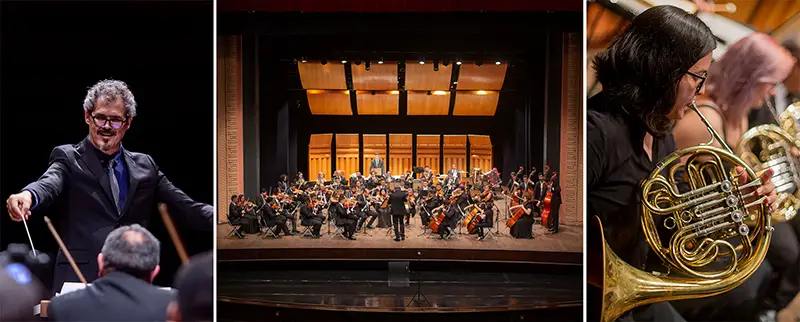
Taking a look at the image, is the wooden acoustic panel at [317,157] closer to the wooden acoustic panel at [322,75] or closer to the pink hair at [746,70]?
the wooden acoustic panel at [322,75]

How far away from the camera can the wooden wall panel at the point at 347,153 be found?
4.07 m

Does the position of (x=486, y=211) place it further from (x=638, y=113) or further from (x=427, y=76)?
(x=638, y=113)

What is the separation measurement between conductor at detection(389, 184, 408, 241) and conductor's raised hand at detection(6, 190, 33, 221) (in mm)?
2134

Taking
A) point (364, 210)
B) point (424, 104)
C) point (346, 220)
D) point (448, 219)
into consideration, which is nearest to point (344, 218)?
point (346, 220)

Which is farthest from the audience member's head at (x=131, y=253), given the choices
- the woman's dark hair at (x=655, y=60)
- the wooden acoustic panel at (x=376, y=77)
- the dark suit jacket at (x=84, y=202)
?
the woman's dark hair at (x=655, y=60)

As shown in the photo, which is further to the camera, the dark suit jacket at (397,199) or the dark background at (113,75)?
the dark suit jacket at (397,199)

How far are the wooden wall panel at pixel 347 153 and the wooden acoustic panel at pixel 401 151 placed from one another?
0.24 meters

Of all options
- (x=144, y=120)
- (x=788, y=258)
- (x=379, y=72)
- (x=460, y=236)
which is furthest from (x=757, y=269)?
(x=144, y=120)

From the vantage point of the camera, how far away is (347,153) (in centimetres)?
407

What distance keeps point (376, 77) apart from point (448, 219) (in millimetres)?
1064

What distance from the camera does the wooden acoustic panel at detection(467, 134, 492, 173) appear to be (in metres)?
4.06

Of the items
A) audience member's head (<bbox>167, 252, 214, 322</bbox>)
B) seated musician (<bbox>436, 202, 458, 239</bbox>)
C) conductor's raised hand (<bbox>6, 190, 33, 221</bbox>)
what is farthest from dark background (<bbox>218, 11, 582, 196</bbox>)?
conductor's raised hand (<bbox>6, 190, 33, 221</bbox>)

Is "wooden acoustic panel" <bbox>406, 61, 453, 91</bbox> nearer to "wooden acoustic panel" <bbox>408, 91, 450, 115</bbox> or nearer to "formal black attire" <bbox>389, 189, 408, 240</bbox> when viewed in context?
"wooden acoustic panel" <bbox>408, 91, 450, 115</bbox>

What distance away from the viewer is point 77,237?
3430 millimetres
